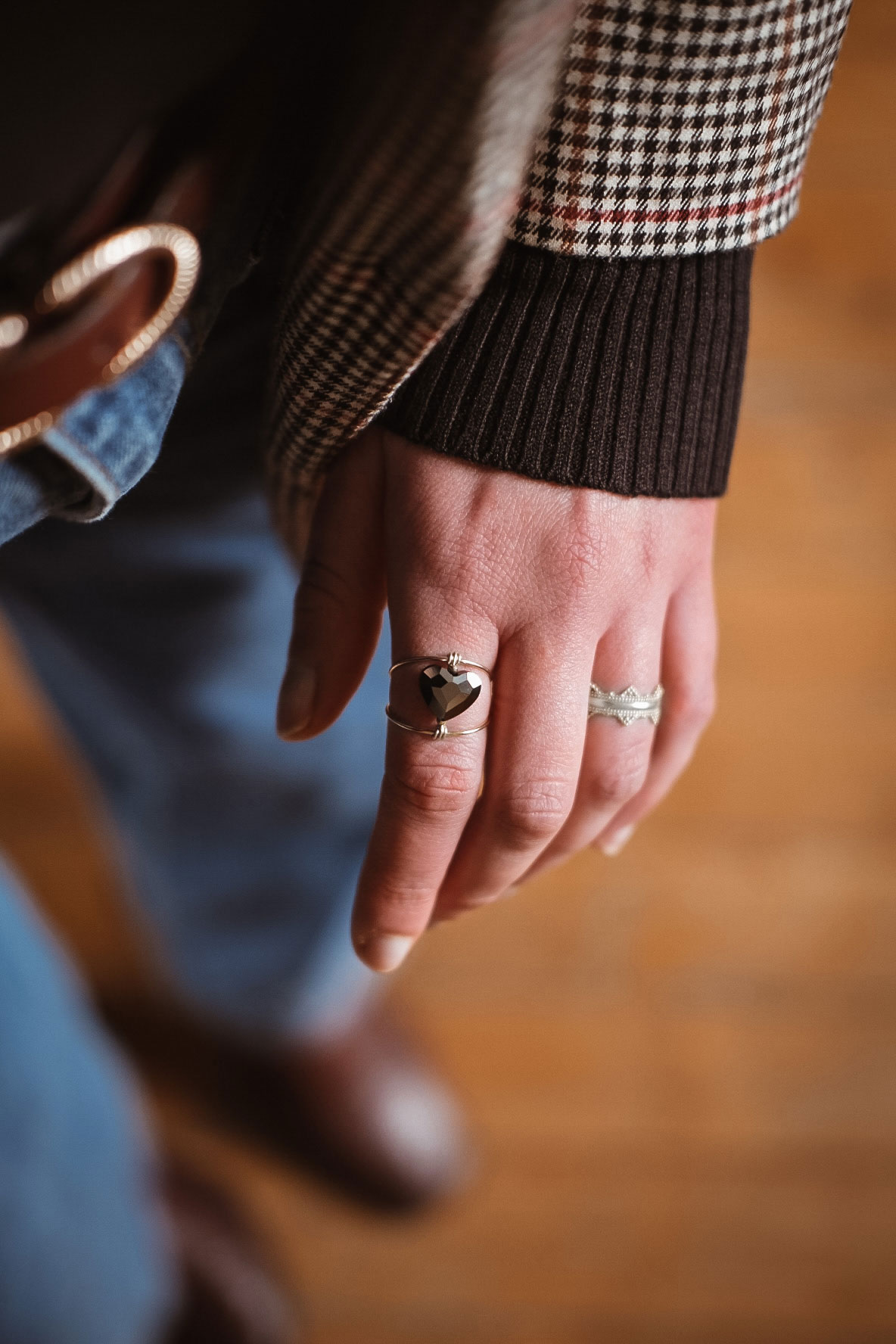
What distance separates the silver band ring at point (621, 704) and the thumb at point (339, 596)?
0.36 ft

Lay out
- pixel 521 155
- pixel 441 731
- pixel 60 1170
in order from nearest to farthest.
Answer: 1. pixel 521 155
2. pixel 441 731
3. pixel 60 1170

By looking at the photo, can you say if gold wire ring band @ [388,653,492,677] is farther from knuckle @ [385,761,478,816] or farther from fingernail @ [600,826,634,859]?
fingernail @ [600,826,634,859]

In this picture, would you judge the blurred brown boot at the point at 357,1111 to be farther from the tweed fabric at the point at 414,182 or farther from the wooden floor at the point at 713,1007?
the tweed fabric at the point at 414,182

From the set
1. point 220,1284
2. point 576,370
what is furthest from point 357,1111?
point 576,370

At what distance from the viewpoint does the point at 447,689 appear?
40 cm

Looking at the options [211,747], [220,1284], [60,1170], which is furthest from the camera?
[220,1284]

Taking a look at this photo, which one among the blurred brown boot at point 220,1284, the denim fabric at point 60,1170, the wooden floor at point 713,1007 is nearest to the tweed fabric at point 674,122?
the denim fabric at point 60,1170

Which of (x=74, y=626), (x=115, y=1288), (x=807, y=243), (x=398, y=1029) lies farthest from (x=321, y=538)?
(x=807, y=243)

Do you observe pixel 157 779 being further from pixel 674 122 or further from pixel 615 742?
pixel 674 122

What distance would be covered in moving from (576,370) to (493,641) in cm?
11

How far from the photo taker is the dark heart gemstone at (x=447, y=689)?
0.40 m

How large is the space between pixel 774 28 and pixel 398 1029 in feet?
3.23

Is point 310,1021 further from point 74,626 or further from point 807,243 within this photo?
point 807,243

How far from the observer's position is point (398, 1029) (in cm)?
110
